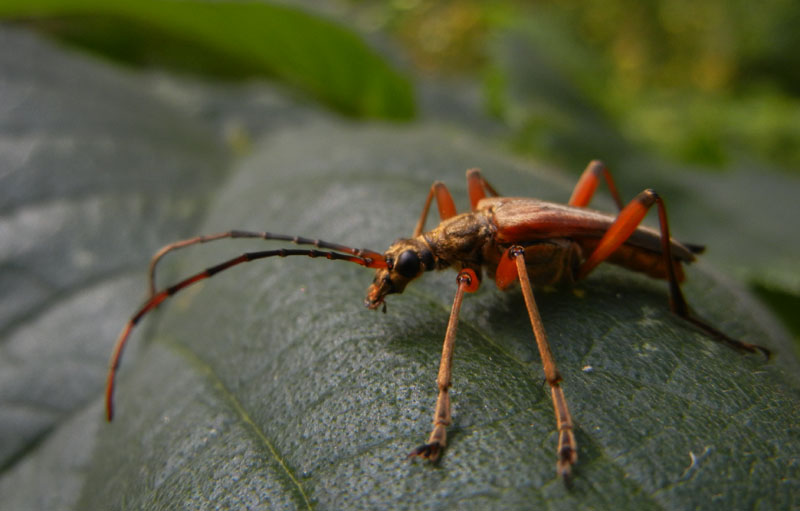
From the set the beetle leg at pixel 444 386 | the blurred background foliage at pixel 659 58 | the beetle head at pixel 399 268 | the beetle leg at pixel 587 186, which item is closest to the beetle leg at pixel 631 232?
the beetle leg at pixel 587 186

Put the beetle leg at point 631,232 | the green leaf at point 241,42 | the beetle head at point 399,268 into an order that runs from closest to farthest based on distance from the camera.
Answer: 1. the beetle head at point 399,268
2. the beetle leg at point 631,232
3. the green leaf at point 241,42

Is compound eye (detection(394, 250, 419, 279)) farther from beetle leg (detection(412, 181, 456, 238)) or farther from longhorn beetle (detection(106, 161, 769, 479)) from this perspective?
beetle leg (detection(412, 181, 456, 238))

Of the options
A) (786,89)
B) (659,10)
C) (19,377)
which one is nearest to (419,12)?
(659,10)

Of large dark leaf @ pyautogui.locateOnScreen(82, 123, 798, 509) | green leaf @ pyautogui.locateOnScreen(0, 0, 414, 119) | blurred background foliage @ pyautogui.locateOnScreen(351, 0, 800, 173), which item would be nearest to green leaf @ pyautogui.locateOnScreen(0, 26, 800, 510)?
large dark leaf @ pyautogui.locateOnScreen(82, 123, 798, 509)

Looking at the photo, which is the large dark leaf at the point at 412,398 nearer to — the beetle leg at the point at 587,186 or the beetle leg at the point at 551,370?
the beetle leg at the point at 551,370

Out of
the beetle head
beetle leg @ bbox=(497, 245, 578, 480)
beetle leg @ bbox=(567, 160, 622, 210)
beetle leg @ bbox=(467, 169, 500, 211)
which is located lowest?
the beetle head
